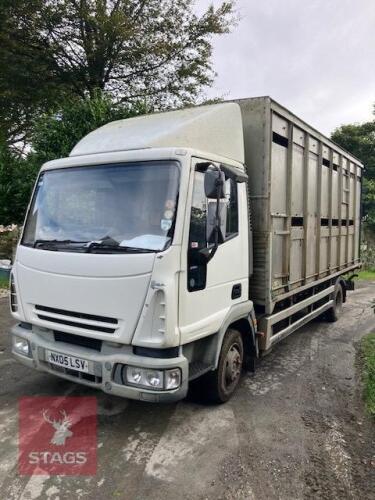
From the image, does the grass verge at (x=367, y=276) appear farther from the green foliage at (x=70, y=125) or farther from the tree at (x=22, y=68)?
the tree at (x=22, y=68)

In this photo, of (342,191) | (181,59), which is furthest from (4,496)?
(181,59)

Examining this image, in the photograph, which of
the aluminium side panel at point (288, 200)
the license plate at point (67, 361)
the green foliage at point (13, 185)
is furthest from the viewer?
the green foliage at point (13, 185)

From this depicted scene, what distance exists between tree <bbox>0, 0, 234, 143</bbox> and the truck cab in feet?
26.2

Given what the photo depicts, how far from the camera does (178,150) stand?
317 centimetres

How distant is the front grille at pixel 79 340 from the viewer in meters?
3.22

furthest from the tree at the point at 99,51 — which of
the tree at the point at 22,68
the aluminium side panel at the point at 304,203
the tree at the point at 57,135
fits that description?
the aluminium side panel at the point at 304,203

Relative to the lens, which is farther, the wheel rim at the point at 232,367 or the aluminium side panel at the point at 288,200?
the aluminium side panel at the point at 288,200

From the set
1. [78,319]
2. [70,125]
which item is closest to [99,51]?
[70,125]

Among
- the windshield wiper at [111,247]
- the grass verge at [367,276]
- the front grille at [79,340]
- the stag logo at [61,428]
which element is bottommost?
the grass verge at [367,276]

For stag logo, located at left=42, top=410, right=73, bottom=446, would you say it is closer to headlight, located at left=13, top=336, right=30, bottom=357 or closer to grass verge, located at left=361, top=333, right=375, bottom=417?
headlight, located at left=13, top=336, right=30, bottom=357

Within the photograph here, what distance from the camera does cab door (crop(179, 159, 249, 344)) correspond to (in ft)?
10.2

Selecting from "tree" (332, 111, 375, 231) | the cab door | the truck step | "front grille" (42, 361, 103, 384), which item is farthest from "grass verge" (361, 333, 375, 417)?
"tree" (332, 111, 375, 231)

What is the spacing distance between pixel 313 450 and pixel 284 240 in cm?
237

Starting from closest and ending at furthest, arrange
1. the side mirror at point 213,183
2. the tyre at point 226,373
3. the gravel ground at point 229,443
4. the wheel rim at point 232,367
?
the gravel ground at point 229,443 < the side mirror at point 213,183 < the tyre at point 226,373 < the wheel rim at point 232,367
